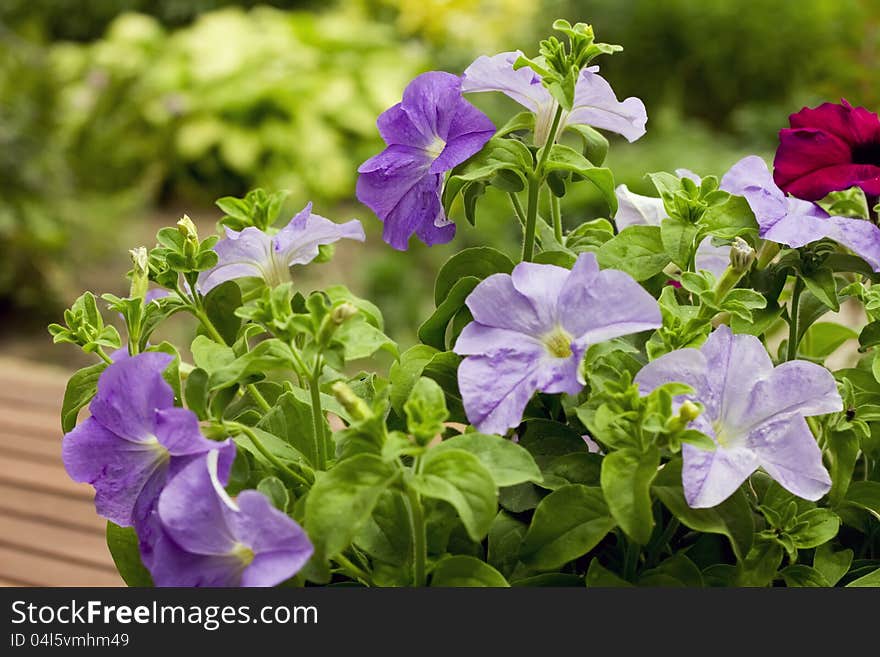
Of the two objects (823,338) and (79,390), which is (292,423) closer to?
(79,390)

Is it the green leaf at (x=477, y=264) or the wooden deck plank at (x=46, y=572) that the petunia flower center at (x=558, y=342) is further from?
the wooden deck plank at (x=46, y=572)

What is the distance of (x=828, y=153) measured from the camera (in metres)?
0.63

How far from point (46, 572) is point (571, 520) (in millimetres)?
895

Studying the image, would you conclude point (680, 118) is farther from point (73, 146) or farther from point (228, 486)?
point (228, 486)

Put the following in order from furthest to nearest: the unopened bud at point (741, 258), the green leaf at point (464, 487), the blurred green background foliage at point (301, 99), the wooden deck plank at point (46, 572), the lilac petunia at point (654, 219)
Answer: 1. the blurred green background foliage at point (301, 99)
2. the wooden deck plank at point (46, 572)
3. the lilac petunia at point (654, 219)
4. the unopened bud at point (741, 258)
5. the green leaf at point (464, 487)

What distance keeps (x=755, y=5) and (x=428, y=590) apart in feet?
14.6

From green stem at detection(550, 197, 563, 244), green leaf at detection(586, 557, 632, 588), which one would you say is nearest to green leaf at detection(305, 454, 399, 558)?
green leaf at detection(586, 557, 632, 588)

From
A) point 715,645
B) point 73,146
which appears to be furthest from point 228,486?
point 73,146

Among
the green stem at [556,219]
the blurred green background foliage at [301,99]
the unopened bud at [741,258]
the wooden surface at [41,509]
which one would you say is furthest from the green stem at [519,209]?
the blurred green background foliage at [301,99]

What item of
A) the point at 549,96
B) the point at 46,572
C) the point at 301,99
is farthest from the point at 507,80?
the point at 301,99

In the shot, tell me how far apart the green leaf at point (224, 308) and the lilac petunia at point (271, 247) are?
0.07 feet

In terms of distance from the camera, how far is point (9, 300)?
333 cm

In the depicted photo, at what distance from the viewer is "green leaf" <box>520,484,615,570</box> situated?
526mm

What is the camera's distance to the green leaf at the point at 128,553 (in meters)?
0.61
